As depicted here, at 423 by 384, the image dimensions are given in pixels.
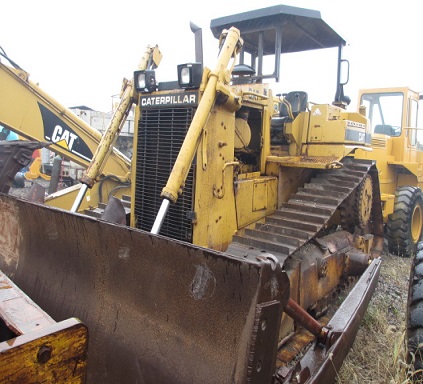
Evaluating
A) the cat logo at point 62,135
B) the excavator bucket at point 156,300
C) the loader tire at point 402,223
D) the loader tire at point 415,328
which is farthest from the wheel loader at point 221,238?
the cat logo at point 62,135

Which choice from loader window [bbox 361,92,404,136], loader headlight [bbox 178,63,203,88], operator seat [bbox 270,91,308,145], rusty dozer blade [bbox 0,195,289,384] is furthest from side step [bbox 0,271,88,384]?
loader window [bbox 361,92,404,136]

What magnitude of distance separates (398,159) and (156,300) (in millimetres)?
6284

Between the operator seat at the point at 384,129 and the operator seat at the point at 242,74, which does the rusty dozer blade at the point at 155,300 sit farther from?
the operator seat at the point at 384,129

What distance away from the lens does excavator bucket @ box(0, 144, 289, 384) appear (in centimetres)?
179

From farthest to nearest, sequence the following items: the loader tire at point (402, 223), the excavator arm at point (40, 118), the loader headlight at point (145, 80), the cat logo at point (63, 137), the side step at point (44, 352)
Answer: the loader tire at point (402, 223)
the cat logo at point (63, 137)
the excavator arm at point (40, 118)
the loader headlight at point (145, 80)
the side step at point (44, 352)

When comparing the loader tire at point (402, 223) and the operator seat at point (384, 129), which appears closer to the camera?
the loader tire at point (402, 223)

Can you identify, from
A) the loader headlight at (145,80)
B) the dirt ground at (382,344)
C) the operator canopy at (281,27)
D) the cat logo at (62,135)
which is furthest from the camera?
the cat logo at (62,135)

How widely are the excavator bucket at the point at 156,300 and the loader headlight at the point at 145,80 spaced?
1.42m

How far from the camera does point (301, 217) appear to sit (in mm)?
3742

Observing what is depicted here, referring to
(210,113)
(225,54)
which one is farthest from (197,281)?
(225,54)

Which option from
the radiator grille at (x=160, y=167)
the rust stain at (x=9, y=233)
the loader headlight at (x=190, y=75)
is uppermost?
the loader headlight at (x=190, y=75)

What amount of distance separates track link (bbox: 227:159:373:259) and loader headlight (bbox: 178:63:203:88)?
138 cm

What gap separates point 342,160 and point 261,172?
3.74ft

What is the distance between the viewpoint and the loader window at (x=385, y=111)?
279 inches
